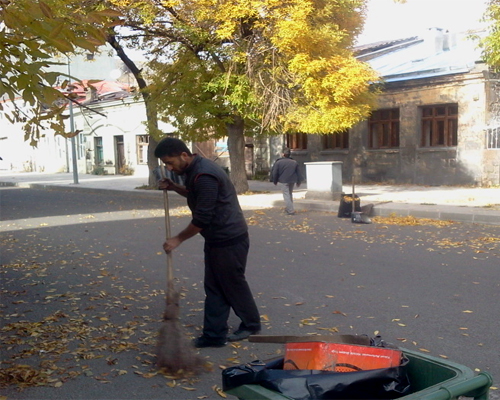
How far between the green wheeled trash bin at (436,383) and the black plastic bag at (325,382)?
0.05 metres

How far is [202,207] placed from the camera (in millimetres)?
4762

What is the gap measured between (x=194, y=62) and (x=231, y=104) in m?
1.98

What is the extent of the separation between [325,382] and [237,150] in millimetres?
17639

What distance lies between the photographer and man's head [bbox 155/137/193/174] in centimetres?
486

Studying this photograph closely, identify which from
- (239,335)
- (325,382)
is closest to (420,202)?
(239,335)

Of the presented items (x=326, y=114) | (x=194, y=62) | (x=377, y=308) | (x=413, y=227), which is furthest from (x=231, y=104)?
Result: (x=377, y=308)

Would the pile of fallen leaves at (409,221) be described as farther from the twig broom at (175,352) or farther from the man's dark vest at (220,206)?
the twig broom at (175,352)

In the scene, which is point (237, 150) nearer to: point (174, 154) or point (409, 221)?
point (409, 221)

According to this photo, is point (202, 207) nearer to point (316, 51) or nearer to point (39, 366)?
point (39, 366)

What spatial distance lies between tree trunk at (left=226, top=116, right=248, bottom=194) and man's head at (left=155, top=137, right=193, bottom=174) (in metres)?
14.6

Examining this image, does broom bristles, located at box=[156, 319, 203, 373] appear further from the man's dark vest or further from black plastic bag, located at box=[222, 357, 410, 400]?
black plastic bag, located at box=[222, 357, 410, 400]

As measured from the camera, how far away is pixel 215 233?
4.98m

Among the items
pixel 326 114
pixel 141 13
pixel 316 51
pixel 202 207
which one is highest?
pixel 141 13

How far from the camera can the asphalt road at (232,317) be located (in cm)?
463
